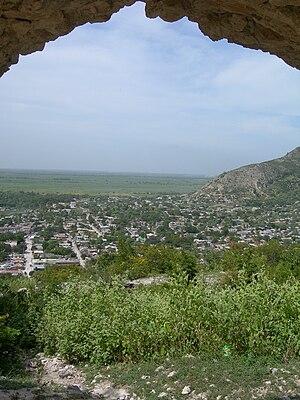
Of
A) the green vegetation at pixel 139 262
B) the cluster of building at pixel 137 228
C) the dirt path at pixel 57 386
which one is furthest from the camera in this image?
the cluster of building at pixel 137 228

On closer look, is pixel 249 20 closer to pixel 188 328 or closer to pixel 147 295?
pixel 188 328

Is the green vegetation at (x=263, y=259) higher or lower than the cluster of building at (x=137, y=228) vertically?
higher

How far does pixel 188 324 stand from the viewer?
1120 centimetres

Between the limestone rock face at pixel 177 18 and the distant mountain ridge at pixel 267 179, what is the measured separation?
Result: 52459mm

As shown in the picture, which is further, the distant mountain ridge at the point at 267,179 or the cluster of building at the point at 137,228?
the distant mountain ridge at the point at 267,179

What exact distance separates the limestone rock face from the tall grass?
764 centimetres

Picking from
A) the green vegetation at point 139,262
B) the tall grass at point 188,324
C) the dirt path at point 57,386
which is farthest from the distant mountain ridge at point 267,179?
the dirt path at point 57,386

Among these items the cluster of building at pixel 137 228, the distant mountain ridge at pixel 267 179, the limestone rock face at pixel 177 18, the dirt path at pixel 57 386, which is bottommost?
the cluster of building at pixel 137 228

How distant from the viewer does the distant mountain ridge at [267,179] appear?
5519 cm

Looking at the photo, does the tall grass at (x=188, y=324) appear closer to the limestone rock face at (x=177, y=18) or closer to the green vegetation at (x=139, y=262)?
the limestone rock face at (x=177, y=18)

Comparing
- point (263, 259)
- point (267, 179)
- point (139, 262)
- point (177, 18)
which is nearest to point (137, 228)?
point (267, 179)

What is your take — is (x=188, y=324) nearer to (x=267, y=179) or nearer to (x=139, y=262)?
(x=139, y=262)

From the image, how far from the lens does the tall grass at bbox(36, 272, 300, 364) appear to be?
10.8m

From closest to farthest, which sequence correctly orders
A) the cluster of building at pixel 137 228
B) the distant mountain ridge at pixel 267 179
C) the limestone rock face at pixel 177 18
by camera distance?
the limestone rock face at pixel 177 18 → the cluster of building at pixel 137 228 → the distant mountain ridge at pixel 267 179
